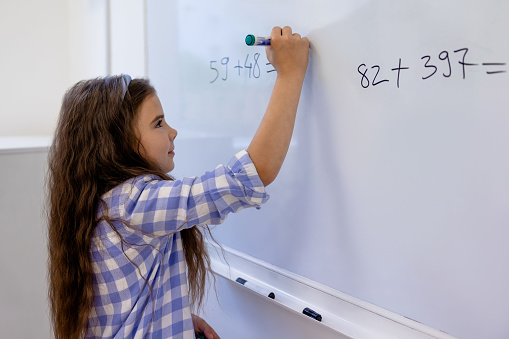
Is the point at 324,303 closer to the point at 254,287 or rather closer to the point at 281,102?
the point at 254,287

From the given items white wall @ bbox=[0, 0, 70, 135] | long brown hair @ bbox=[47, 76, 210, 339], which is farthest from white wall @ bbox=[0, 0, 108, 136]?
long brown hair @ bbox=[47, 76, 210, 339]

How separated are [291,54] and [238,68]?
183 mm

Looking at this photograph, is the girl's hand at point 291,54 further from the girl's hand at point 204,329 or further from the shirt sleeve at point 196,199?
the girl's hand at point 204,329

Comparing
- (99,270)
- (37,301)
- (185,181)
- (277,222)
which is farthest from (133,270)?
(37,301)

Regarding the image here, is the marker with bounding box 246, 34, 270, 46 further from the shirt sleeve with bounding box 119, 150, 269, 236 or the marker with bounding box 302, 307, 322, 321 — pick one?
the marker with bounding box 302, 307, 322, 321

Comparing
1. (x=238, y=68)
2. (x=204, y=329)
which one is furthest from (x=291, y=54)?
(x=204, y=329)

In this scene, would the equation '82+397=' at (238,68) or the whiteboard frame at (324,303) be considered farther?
the equation '82+397=' at (238,68)

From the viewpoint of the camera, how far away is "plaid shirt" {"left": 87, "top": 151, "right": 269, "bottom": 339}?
26.0 inches

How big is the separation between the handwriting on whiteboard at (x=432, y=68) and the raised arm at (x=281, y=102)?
0.11 m

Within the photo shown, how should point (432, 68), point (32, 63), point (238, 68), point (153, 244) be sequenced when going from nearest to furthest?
point (432, 68), point (153, 244), point (238, 68), point (32, 63)

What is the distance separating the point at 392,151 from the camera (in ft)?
2.16

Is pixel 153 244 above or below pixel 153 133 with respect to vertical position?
below

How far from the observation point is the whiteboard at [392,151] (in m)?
0.56

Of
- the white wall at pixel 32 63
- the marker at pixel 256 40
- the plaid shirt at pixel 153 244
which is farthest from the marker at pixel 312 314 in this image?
the white wall at pixel 32 63
